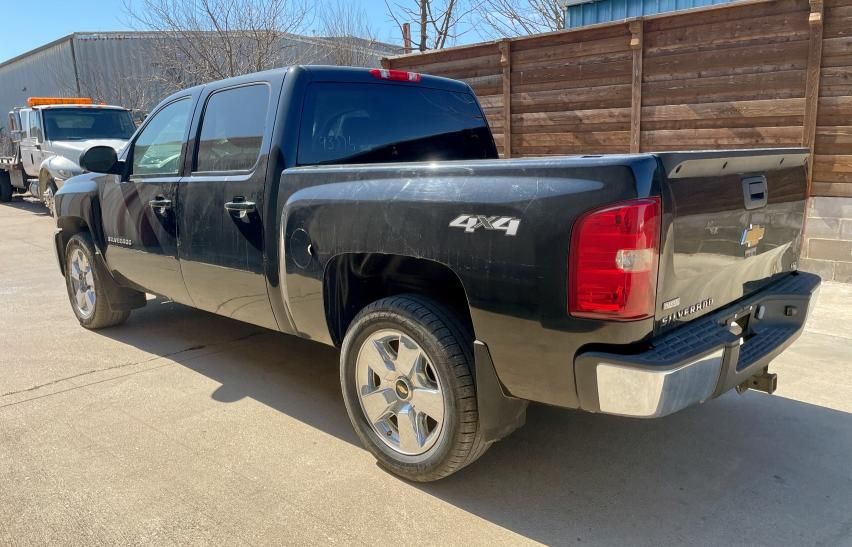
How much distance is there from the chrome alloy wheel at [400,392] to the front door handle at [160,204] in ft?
6.41

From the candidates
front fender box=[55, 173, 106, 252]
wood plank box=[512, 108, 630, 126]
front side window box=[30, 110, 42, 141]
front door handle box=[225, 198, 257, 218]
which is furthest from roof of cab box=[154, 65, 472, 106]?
front side window box=[30, 110, 42, 141]

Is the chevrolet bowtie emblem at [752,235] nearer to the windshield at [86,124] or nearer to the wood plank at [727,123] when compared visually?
the wood plank at [727,123]

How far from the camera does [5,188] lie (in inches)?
741

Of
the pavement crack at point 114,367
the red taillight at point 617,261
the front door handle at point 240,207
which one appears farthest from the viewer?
the pavement crack at point 114,367

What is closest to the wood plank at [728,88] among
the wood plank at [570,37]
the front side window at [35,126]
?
the wood plank at [570,37]

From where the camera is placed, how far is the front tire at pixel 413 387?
8.97ft

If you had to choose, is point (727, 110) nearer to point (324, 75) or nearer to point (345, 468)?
point (324, 75)

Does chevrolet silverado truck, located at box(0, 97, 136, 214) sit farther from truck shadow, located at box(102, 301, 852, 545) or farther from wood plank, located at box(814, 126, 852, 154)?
wood plank, located at box(814, 126, 852, 154)

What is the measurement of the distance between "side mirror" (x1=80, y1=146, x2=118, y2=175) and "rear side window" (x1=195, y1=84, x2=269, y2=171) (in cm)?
93

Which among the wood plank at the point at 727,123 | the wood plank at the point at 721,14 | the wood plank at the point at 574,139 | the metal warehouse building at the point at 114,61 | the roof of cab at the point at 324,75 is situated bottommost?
the wood plank at the point at 574,139

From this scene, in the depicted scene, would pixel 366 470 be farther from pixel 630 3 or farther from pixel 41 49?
pixel 41 49

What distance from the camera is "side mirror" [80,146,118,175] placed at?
454 cm

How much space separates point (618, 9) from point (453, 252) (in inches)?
347

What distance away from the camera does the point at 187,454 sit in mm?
3340
